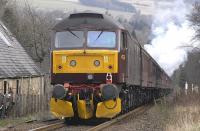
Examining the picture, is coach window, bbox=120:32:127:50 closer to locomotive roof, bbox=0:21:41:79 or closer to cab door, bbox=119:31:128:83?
cab door, bbox=119:31:128:83

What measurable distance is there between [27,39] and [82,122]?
33.2 m

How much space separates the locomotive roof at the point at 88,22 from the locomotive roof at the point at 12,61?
10.5m

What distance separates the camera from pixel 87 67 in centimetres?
1634

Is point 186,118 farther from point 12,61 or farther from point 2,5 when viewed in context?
point 2,5

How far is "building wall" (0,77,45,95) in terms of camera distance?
90.9ft

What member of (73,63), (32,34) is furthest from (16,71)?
(32,34)

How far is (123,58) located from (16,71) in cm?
1439

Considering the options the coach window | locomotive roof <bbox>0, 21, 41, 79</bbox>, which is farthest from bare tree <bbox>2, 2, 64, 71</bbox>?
the coach window

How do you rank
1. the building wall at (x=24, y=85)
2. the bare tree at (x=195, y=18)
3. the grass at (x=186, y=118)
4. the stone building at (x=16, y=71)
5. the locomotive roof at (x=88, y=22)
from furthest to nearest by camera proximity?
1. the bare tree at (x=195, y=18)
2. the stone building at (x=16, y=71)
3. the building wall at (x=24, y=85)
4. the locomotive roof at (x=88, y=22)
5. the grass at (x=186, y=118)

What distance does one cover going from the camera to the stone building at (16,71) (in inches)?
→ 1102

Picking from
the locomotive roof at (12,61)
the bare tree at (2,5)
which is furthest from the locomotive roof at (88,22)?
the bare tree at (2,5)

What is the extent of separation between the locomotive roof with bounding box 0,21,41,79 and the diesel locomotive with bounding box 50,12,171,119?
10.7m

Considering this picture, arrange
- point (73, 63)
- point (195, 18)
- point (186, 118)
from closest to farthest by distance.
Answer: point (186, 118) < point (73, 63) < point (195, 18)

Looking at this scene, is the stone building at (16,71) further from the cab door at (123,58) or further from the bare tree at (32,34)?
the bare tree at (32,34)
